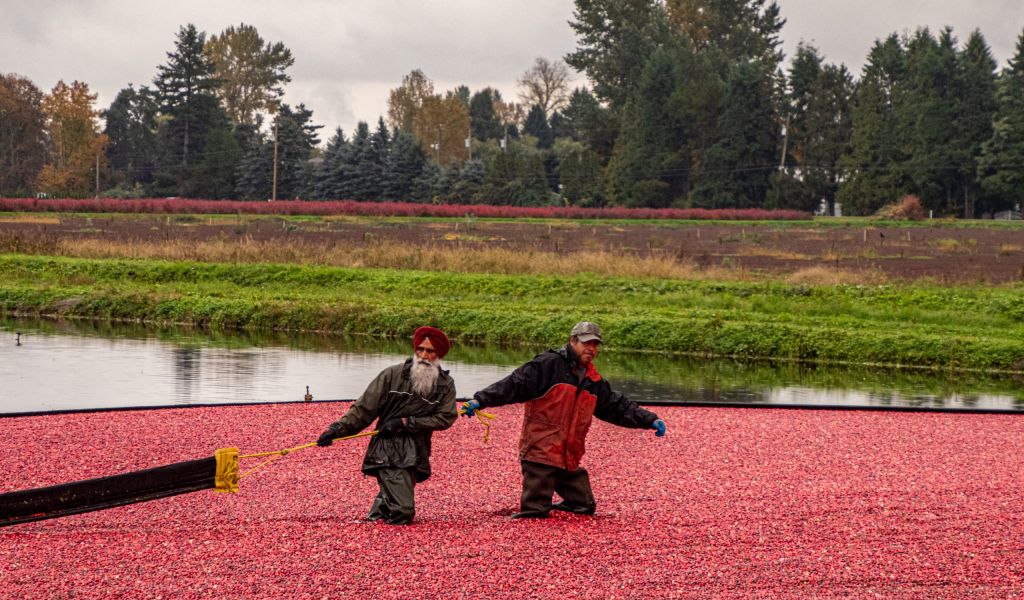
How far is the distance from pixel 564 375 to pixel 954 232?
54.2 m

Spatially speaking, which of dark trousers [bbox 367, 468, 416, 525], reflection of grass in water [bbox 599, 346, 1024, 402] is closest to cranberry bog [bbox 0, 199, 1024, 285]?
reflection of grass in water [bbox 599, 346, 1024, 402]

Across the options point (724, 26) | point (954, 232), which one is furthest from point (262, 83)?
point (954, 232)

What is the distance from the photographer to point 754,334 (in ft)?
77.6

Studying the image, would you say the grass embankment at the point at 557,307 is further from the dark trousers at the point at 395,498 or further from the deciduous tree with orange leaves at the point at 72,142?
the deciduous tree with orange leaves at the point at 72,142

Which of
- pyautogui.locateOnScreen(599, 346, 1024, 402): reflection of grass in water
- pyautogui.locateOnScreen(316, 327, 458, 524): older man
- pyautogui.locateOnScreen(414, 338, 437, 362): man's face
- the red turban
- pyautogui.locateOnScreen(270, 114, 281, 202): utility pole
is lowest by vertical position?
pyautogui.locateOnScreen(599, 346, 1024, 402): reflection of grass in water

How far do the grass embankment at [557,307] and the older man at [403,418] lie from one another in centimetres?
1457

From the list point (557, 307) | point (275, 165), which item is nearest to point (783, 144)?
point (275, 165)

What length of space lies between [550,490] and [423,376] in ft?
4.23

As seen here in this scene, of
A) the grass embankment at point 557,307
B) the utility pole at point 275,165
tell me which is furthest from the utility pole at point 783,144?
the grass embankment at point 557,307

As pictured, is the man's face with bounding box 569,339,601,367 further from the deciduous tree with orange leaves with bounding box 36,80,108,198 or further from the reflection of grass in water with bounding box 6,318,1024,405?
the deciduous tree with orange leaves with bounding box 36,80,108,198

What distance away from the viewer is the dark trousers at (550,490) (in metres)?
9.61

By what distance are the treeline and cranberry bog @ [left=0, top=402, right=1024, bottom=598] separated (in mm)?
69439

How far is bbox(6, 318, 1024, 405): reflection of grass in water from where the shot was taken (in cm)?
1995

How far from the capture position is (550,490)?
963cm
